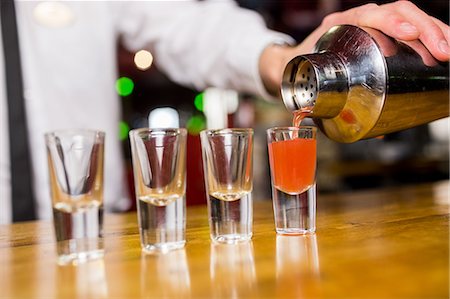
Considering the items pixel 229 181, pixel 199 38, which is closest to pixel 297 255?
pixel 229 181

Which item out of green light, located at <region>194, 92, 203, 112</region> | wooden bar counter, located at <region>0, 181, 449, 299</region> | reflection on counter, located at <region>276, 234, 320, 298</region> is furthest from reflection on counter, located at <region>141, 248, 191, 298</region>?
green light, located at <region>194, 92, 203, 112</region>

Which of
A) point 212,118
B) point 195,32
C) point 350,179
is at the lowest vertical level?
point 350,179

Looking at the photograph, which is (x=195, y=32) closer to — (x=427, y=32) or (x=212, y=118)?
(x=427, y=32)

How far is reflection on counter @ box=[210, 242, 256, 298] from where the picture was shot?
0.56 meters

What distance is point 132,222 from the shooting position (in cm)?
117

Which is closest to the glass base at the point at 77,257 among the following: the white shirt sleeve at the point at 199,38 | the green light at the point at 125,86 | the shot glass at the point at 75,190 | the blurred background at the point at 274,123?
the shot glass at the point at 75,190

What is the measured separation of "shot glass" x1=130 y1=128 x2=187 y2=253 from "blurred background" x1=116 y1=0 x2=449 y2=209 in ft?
5.73

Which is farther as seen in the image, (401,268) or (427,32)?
(427,32)

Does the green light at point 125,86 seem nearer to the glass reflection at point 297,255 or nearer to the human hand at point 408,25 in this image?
the human hand at point 408,25

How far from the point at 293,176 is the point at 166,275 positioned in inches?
12.5

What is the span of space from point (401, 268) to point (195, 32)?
132cm

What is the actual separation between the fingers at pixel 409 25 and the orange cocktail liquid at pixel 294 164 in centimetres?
24

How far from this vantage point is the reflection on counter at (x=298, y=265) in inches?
22.0

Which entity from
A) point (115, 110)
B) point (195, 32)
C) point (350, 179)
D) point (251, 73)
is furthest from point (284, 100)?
point (350, 179)
